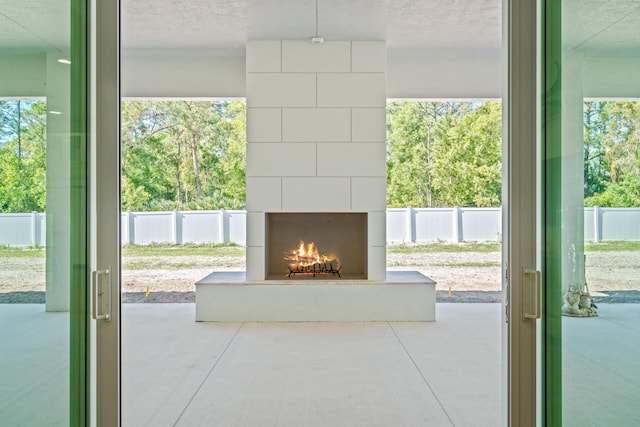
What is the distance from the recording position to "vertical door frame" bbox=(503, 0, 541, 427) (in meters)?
1.79

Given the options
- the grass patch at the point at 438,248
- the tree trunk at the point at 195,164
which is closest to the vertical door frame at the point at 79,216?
the grass patch at the point at 438,248

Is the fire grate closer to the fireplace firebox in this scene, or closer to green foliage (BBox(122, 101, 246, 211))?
the fireplace firebox

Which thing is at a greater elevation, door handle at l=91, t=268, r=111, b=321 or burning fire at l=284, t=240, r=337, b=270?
door handle at l=91, t=268, r=111, b=321

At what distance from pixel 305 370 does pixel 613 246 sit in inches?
112

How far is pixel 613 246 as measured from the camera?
1.56m

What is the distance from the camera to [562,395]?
1729 mm

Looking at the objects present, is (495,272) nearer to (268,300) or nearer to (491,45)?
(491,45)

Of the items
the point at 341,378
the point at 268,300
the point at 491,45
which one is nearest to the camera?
the point at 341,378

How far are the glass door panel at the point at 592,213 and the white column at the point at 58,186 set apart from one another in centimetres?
155

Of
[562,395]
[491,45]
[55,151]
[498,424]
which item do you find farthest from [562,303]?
[491,45]

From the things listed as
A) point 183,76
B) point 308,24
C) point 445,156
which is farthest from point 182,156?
point 308,24

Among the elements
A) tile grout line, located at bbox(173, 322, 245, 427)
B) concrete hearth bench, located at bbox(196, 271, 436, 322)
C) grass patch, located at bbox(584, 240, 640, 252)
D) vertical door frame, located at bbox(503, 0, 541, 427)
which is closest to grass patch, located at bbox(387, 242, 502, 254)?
concrete hearth bench, located at bbox(196, 271, 436, 322)

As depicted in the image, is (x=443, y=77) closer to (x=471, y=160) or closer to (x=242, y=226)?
(x=242, y=226)

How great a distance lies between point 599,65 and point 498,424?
2.08m
